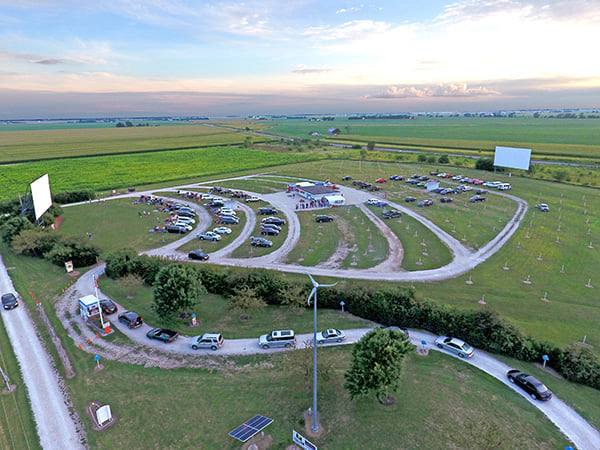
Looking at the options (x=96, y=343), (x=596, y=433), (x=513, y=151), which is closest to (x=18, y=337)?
(x=96, y=343)

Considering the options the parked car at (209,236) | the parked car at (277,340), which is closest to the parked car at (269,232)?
the parked car at (209,236)

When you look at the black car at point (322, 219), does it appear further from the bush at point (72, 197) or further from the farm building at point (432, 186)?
the bush at point (72, 197)

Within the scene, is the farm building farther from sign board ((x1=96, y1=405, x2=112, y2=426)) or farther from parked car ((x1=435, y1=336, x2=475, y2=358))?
sign board ((x1=96, y1=405, x2=112, y2=426))

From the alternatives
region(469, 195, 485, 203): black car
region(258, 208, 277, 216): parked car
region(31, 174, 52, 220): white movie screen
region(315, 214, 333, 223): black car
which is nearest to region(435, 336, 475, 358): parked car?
region(315, 214, 333, 223): black car

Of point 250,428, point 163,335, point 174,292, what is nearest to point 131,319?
point 163,335

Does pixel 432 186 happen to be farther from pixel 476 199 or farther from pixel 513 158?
pixel 513 158
